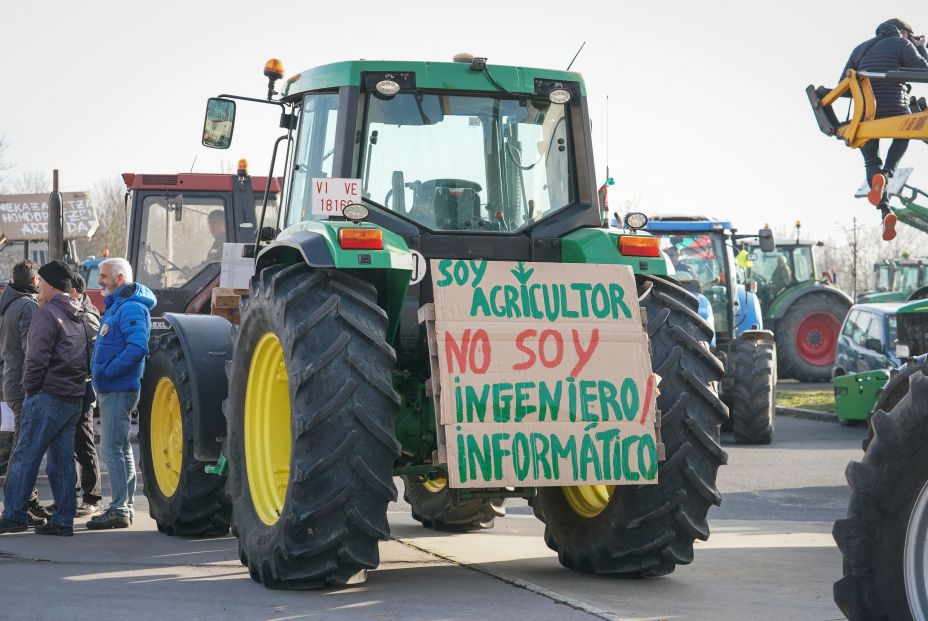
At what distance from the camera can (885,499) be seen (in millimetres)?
4844

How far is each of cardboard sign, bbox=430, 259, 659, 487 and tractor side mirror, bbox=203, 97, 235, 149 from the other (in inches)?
94.1

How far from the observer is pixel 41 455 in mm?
9250

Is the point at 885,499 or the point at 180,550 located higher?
the point at 885,499

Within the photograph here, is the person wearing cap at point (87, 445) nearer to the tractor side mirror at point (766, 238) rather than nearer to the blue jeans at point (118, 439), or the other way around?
the blue jeans at point (118, 439)

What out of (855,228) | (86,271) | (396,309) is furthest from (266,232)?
(855,228)

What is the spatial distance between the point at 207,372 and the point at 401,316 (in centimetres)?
194

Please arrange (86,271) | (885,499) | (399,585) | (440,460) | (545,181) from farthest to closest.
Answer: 1. (86,271)
2. (545,181)
3. (399,585)
4. (440,460)
5. (885,499)

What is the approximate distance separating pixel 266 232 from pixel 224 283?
1.30 meters

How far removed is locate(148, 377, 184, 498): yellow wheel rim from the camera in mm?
9602

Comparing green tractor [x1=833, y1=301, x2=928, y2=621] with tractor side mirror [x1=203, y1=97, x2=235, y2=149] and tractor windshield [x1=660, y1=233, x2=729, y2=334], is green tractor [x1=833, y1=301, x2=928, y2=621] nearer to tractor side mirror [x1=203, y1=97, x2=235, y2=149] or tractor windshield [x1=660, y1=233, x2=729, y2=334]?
tractor side mirror [x1=203, y1=97, x2=235, y2=149]

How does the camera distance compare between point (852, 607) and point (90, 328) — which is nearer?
point (852, 607)

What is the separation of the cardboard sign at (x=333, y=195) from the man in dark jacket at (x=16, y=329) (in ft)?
12.1

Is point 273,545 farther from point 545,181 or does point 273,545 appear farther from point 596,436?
point 545,181

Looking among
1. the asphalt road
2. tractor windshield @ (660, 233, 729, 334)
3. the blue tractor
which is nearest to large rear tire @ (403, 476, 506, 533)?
the asphalt road
